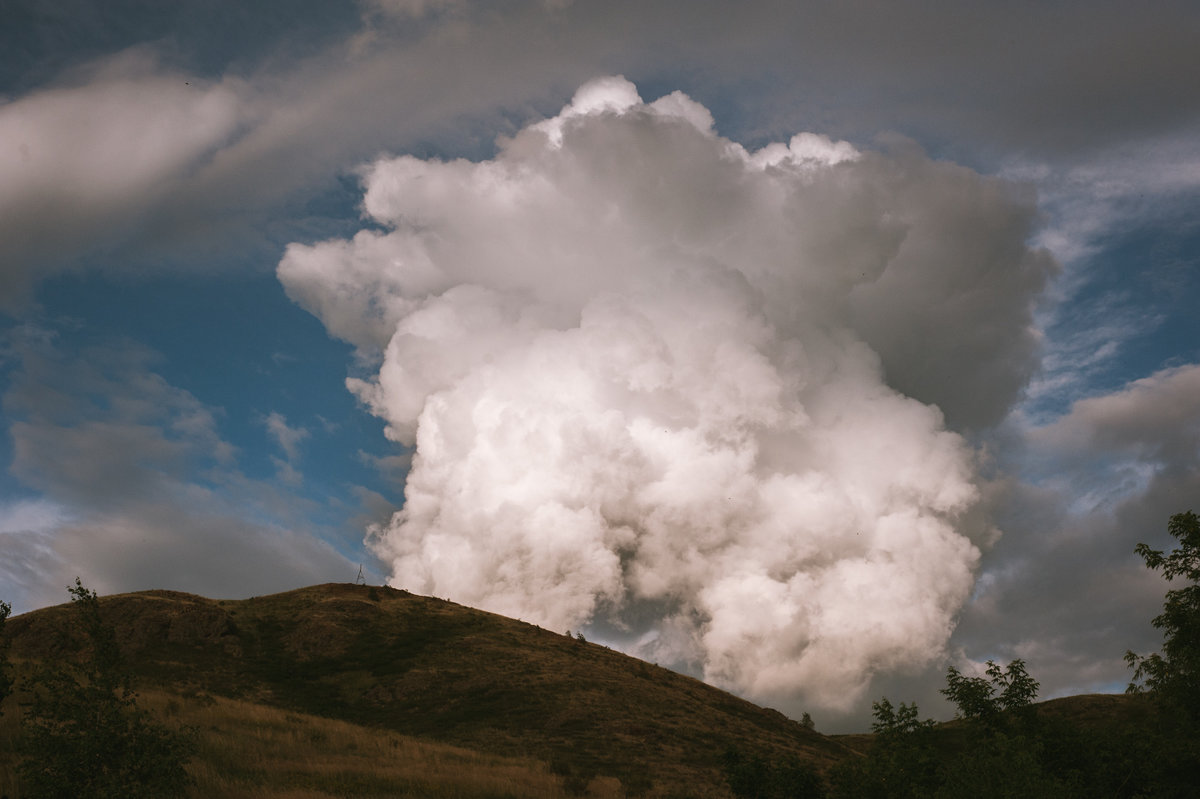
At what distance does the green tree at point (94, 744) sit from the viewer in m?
16.7

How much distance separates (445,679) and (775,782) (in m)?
48.2

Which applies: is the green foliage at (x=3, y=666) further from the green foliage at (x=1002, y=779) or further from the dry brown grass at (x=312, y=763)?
the green foliage at (x=1002, y=779)

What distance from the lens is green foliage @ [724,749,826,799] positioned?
94.0 ft

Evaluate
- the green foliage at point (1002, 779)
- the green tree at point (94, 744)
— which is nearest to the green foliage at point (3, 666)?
the green tree at point (94, 744)

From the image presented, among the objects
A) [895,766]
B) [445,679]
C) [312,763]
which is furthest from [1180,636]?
[445,679]

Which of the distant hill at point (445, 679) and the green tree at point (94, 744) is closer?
the green tree at point (94, 744)

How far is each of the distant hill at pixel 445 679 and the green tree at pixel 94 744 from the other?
98.4 ft

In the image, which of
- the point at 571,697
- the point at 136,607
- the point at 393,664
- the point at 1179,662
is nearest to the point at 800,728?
the point at 571,697

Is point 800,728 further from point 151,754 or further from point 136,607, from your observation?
point 151,754

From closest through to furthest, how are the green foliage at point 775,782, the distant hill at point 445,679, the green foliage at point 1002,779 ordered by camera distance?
1. the green foliage at point 1002,779
2. the green foliage at point 775,782
3. the distant hill at point 445,679

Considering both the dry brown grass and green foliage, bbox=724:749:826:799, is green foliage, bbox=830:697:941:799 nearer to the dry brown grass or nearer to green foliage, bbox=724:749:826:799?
green foliage, bbox=724:749:826:799

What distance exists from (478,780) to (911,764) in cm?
1476

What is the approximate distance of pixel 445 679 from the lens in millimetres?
71938

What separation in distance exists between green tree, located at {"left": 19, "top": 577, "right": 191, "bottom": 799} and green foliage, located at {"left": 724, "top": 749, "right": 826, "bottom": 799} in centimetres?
2022
